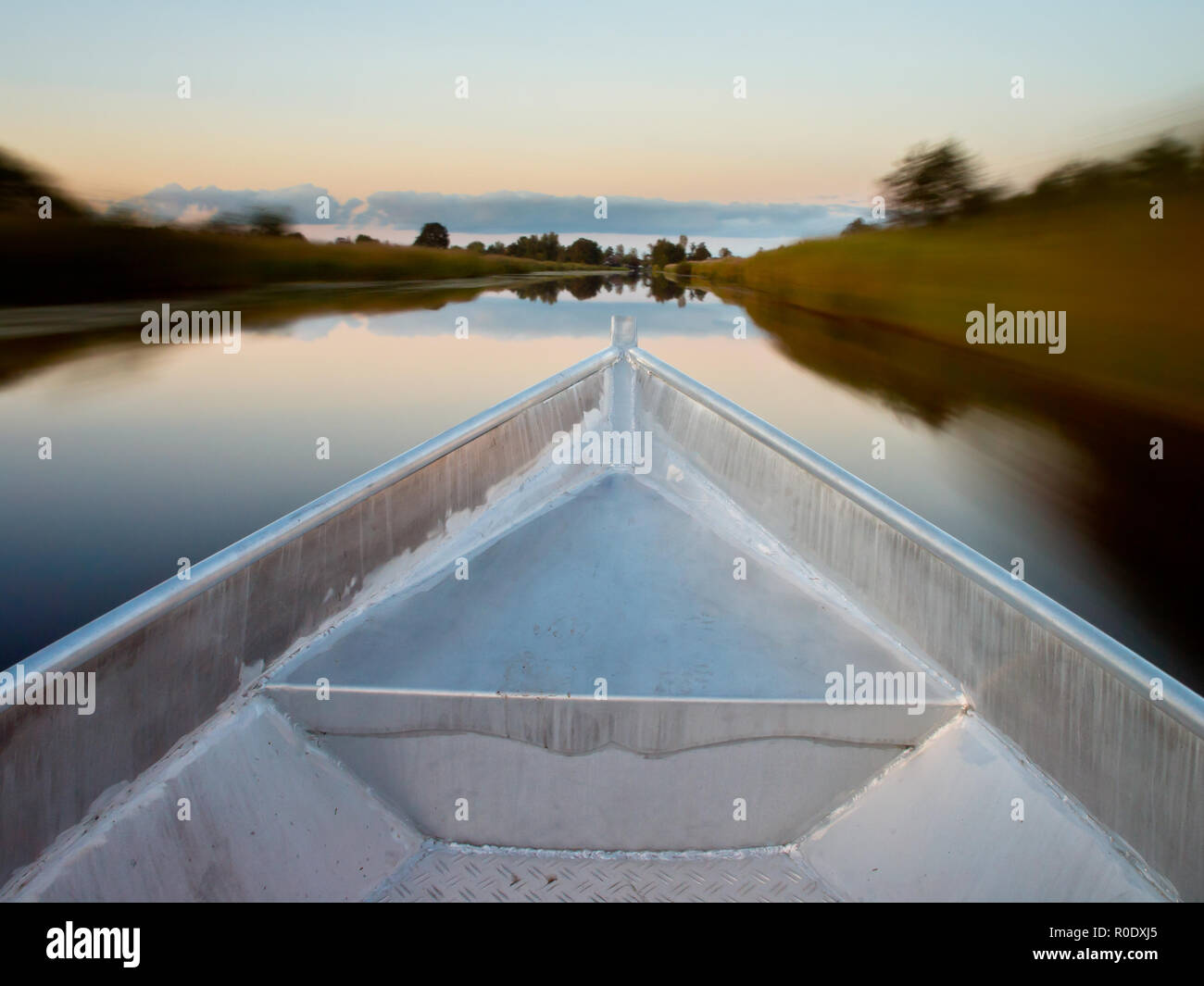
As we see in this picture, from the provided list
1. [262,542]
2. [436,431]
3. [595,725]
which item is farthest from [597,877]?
[436,431]

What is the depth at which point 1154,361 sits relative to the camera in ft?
26.1

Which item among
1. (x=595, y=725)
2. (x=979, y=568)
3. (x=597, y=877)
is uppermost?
(x=979, y=568)

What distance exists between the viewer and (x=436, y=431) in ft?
20.7

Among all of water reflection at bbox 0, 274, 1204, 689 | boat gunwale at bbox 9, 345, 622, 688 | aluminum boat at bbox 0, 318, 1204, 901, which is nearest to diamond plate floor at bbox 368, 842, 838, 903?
aluminum boat at bbox 0, 318, 1204, 901

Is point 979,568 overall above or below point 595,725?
above

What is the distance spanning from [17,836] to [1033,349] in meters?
18.7

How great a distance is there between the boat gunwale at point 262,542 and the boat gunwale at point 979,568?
0.50 m

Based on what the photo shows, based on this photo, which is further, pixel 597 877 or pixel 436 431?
pixel 436 431

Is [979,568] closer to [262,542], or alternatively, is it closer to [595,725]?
[595,725]

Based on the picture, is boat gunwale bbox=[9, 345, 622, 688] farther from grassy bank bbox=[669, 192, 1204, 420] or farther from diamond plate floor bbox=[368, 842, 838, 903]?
grassy bank bbox=[669, 192, 1204, 420]

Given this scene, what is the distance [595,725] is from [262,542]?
596 mm
